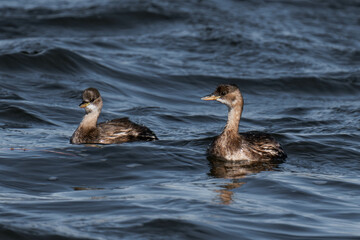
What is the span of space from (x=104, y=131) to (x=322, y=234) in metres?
5.80

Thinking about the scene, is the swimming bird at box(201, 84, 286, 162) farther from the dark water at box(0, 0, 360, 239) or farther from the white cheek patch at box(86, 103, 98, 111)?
the white cheek patch at box(86, 103, 98, 111)

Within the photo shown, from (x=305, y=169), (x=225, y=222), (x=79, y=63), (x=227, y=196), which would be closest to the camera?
A: (x=225, y=222)

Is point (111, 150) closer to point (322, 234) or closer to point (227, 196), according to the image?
point (227, 196)

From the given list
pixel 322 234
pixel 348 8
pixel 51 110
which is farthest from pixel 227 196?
pixel 348 8

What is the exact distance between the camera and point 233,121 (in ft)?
42.7

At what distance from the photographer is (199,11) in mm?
28812

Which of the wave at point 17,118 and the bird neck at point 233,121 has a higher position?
the bird neck at point 233,121

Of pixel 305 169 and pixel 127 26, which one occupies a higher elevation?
pixel 127 26

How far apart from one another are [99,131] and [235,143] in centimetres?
253

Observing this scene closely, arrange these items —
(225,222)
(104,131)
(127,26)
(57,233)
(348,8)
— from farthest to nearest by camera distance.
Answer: (348,8) < (127,26) < (104,131) < (225,222) < (57,233)

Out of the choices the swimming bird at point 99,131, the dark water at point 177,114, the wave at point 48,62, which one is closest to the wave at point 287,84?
the dark water at point 177,114

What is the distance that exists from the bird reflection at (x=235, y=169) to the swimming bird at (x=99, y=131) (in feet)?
5.20

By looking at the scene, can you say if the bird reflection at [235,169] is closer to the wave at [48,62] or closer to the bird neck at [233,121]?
the bird neck at [233,121]

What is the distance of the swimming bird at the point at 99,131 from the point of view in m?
13.4
